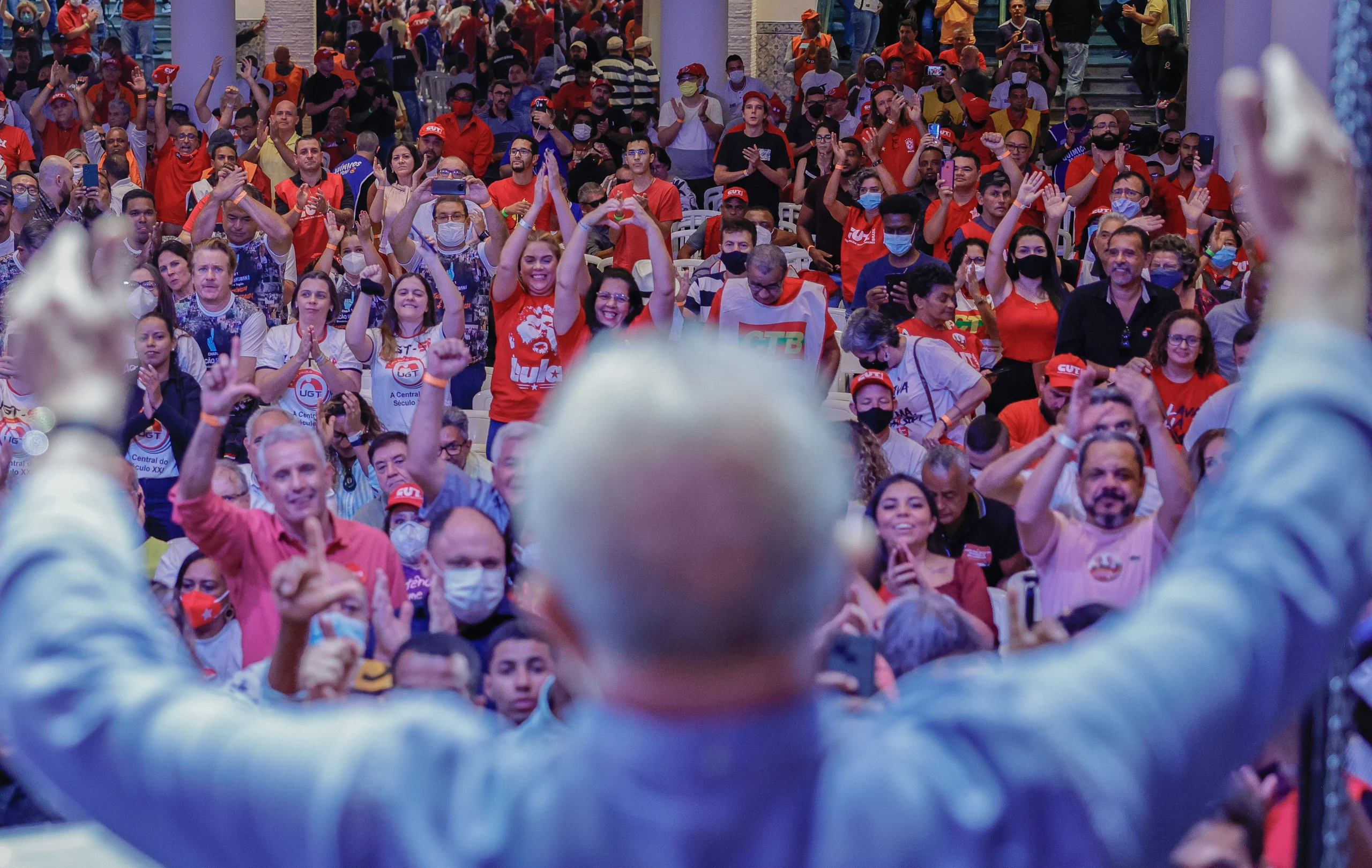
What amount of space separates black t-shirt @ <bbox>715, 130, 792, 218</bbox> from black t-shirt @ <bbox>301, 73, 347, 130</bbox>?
434cm

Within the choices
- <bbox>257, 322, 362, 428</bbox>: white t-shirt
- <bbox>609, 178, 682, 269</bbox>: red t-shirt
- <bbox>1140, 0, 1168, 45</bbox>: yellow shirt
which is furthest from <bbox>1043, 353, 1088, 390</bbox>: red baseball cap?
<bbox>1140, 0, 1168, 45</bbox>: yellow shirt

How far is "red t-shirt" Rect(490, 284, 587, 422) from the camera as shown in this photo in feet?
27.7

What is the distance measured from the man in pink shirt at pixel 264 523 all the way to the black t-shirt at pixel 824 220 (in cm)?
689

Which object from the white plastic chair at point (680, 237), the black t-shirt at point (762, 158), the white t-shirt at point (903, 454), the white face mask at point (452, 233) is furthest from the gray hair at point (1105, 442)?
the black t-shirt at point (762, 158)

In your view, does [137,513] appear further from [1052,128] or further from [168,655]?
[1052,128]

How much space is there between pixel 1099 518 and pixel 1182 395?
2.40 m

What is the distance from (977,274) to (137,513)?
189 inches

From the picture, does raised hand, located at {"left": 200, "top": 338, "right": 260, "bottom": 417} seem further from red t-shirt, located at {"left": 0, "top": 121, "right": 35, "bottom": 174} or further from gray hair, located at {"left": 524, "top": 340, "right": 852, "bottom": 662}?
red t-shirt, located at {"left": 0, "top": 121, "right": 35, "bottom": 174}

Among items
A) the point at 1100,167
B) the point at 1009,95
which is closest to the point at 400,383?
the point at 1100,167

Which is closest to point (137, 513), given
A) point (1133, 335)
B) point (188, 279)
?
point (188, 279)

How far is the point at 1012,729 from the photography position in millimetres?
932

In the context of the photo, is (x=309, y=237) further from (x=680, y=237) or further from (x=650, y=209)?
(x=680, y=237)

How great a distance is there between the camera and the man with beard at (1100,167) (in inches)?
497

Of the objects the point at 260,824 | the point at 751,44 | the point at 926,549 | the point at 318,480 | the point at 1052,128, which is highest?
the point at 751,44
